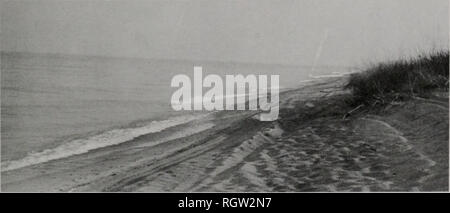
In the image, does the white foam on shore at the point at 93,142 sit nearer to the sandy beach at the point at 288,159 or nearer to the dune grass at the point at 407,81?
the sandy beach at the point at 288,159

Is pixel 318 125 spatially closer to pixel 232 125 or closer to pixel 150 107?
pixel 232 125

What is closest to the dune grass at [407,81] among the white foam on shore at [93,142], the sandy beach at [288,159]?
the sandy beach at [288,159]

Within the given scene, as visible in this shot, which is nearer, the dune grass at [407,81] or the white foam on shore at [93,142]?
the dune grass at [407,81]

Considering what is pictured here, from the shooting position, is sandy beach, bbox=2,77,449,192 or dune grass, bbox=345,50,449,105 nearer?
sandy beach, bbox=2,77,449,192

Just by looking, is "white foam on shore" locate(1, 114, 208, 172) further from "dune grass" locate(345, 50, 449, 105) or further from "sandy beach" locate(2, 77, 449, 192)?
"dune grass" locate(345, 50, 449, 105)

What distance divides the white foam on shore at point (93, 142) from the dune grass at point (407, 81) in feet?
20.8

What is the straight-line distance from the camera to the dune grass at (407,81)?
9.45 meters

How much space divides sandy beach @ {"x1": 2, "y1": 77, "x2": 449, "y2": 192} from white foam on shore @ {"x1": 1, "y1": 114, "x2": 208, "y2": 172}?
1.44 feet

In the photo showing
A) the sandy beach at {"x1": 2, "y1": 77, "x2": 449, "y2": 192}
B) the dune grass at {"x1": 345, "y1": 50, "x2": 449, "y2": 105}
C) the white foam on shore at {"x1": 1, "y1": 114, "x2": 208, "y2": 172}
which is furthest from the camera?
the white foam on shore at {"x1": 1, "y1": 114, "x2": 208, "y2": 172}

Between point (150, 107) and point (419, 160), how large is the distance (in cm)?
1657

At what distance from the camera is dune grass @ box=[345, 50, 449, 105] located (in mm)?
9445

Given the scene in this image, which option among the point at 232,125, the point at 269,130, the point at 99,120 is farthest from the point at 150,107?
the point at 269,130

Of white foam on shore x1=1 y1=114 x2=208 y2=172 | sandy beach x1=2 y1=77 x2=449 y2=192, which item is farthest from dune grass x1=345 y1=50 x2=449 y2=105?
white foam on shore x1=1 y1=114 x2=208 y2=172

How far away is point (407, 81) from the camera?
A: 10453mm
